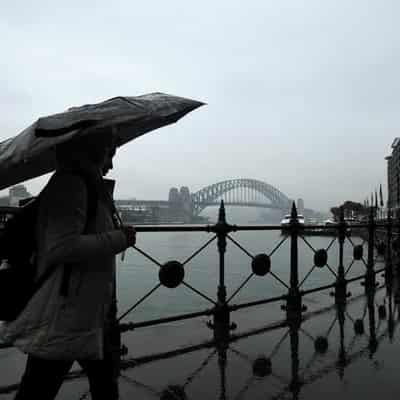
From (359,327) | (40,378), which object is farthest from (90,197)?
(359,327)

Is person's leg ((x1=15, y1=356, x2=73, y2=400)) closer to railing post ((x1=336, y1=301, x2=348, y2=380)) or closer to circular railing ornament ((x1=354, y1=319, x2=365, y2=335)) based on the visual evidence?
railing post ((x1=336, y1=301, x2=348, y2=380))

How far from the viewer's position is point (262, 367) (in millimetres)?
3799

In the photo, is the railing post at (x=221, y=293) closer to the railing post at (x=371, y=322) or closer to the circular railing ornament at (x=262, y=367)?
the circular railing ornament at (x=262, y=367)

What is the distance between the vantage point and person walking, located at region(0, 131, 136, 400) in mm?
1889

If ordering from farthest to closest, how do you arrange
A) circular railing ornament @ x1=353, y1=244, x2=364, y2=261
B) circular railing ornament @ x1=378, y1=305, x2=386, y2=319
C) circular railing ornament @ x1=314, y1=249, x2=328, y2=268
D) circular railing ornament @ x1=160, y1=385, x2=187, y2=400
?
1. circular railing ornament @ x1=353, y1=244, x2=364, y2=261
2. circular railing ornament @ x1=314, y1=249, x2=328, y2=268
3. circular railing ornament @ x1=378, y1=305, x2=386, y2=319
4. circular railing ornament @ x1=160, y1=385, x2=187, y2=400

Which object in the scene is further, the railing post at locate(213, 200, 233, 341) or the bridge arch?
the bridge arch

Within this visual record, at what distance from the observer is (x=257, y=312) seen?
6.06 m

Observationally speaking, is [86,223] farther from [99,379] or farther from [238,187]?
[238,187]

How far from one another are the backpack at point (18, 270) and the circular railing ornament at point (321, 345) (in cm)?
328

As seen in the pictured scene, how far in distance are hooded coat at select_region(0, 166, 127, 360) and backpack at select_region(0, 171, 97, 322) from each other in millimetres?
29

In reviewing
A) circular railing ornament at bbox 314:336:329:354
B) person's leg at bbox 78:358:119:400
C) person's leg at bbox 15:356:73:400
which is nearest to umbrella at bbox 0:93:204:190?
person's leg at bbox 15:356:73:400

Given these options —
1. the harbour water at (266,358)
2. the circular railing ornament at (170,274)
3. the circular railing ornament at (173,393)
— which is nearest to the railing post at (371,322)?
the harbour water at (266,358)

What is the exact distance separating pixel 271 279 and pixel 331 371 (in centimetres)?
726

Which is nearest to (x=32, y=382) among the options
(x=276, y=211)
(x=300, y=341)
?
(x=300, y=341)
